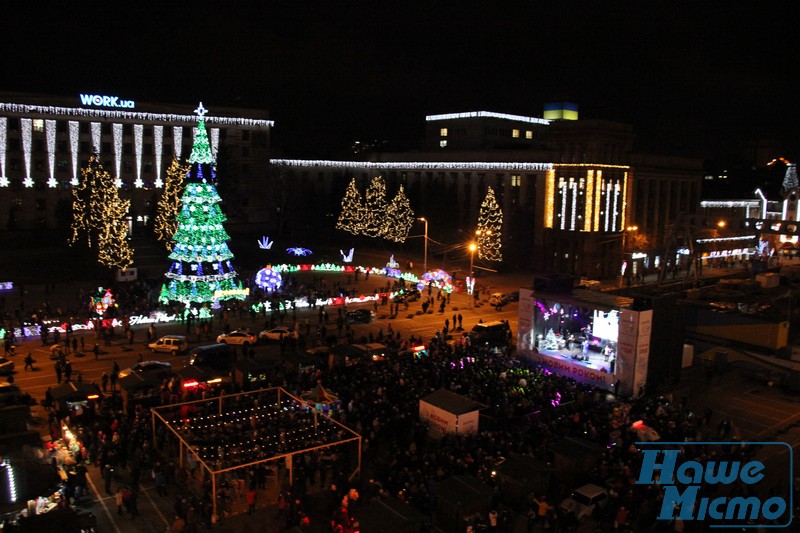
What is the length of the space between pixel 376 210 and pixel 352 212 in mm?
2868

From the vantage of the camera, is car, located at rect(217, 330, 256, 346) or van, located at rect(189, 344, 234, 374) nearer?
van, located at rect(189, 344, 234, 374)

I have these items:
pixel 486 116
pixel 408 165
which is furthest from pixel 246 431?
pixel 486 116

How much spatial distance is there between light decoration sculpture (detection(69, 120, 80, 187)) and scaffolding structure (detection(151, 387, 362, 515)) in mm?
57041

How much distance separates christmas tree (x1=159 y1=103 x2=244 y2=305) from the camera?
37.0m

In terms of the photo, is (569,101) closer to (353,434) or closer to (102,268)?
(102,268)

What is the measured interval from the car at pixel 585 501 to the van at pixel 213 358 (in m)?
15.5

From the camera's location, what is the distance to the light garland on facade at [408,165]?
67.4 m

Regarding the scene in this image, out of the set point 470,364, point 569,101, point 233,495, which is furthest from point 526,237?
point 233,495

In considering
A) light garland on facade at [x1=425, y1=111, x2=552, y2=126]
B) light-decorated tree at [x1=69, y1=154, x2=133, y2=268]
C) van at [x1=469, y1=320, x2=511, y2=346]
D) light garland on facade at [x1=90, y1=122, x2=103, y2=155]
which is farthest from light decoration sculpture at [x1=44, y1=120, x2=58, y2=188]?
van at [x1=469, y1=320, x2=511, y2=346]

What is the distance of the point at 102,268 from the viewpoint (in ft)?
164

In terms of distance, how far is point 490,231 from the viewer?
6306 cm

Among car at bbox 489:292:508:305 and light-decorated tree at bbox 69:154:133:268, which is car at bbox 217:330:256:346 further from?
light-decorated tree at bbox 69:154:133:268

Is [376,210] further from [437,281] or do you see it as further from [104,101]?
[104,101]

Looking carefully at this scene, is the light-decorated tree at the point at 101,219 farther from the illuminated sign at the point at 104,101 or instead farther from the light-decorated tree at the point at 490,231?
the light-decorated tree at the point at 490,231
